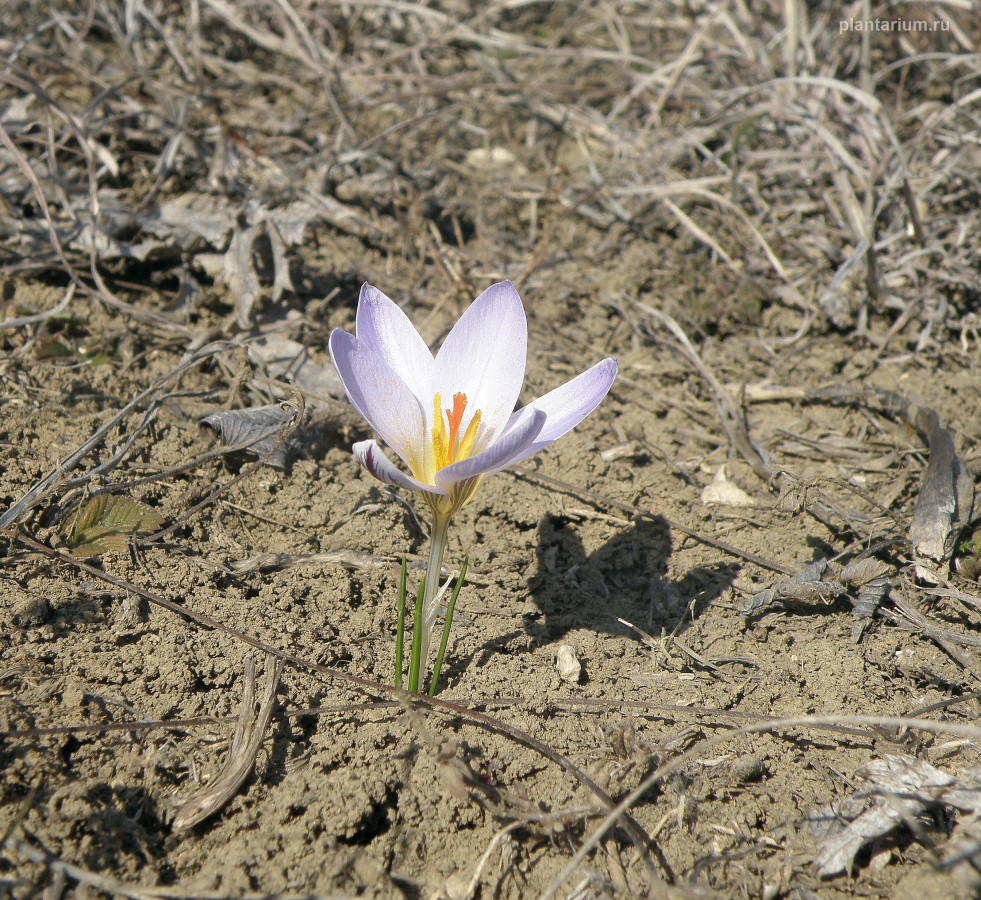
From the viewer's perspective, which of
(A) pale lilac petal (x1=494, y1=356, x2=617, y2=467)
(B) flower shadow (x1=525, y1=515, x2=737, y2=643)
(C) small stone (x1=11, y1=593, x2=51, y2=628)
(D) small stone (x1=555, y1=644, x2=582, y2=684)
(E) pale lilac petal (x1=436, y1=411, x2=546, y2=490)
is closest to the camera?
(E) pale lilac petal (x1=436, y1=411, x2=546, y2=490)

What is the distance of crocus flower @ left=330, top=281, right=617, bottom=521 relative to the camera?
60.9 inches

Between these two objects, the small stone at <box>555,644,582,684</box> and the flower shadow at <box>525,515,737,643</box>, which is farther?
the flower shadow at <box>525,515,737,643</box>

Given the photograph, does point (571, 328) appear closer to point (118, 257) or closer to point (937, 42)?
point (118, 257)

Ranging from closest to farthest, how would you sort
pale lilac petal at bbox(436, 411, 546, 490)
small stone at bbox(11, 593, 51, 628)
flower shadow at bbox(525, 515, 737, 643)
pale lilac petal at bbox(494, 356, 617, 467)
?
pale lilac petal at bbox(436, 411, 546, 490), pale lilac petal at bbox(494, 356, 617, 467), small stone at bbox(11, 593, 51, 628), flower shadow at bbox(525, 515, 737, 643)

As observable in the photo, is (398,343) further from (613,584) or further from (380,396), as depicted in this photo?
(613,584)

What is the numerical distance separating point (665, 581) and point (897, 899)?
905 millimetres

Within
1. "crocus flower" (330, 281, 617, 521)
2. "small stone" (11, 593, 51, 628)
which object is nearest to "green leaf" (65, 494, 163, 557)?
"small stone" (11, 593, 51, 628)

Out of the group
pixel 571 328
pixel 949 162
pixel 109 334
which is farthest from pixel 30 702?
pixel 949 162

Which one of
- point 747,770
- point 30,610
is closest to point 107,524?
point 30,610

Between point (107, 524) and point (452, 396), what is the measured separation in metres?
0.90

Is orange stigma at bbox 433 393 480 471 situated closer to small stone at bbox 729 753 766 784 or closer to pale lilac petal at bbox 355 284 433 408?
pale lilac petal at bbox 355 284 433 408

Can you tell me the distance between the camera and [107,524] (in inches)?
78.9

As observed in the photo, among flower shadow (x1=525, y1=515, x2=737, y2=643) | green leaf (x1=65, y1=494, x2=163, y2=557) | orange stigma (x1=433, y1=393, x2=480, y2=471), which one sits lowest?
flower shadow (x1=525, y1=515, x2=737, y2=643)

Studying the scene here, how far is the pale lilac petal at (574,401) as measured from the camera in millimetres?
1658
